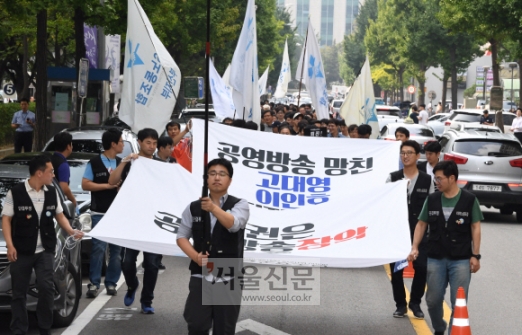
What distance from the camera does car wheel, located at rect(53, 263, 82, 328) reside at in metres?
8.82

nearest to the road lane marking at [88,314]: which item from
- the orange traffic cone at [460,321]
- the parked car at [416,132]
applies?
the orange traffic cone at [460,321]

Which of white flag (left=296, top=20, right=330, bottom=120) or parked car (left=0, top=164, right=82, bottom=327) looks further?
white flag (left=296, top=20, right=330, bottom=120)

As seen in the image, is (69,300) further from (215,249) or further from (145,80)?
Answer: (145,80)

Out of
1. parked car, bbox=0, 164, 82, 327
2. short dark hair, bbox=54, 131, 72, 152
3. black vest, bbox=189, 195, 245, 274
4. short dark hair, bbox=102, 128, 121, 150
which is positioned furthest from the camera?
short dark hair, bbox=54, 131, 72, 152

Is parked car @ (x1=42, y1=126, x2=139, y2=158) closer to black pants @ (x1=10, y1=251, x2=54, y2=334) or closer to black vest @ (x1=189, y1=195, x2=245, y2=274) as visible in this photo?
black pants @ (x1=10, y1=251, x2=54, y2=334)

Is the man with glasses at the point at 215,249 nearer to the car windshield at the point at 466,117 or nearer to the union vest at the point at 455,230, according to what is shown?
the union vest at the point at 455,230

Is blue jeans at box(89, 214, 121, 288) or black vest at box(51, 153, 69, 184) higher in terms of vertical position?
black vest at box(51, 153, 69, 184)

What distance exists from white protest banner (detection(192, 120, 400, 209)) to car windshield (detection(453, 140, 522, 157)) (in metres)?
9.28

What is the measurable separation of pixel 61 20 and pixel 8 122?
174 inches

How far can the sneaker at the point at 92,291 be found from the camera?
10.3 metres

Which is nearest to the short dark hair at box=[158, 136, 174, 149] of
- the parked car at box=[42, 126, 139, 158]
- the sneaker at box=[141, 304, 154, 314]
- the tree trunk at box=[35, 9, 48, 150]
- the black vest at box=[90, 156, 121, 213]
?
the black vest at box=[90, 156, 121, 213]

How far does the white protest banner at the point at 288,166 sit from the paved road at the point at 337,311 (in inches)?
48.6

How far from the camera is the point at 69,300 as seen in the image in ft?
29.6

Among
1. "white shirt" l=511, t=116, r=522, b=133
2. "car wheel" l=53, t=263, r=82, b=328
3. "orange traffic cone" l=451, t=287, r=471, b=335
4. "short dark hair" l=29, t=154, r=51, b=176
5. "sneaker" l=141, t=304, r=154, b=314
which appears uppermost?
"white shirt" l=511, t=116, r=522, b=133
